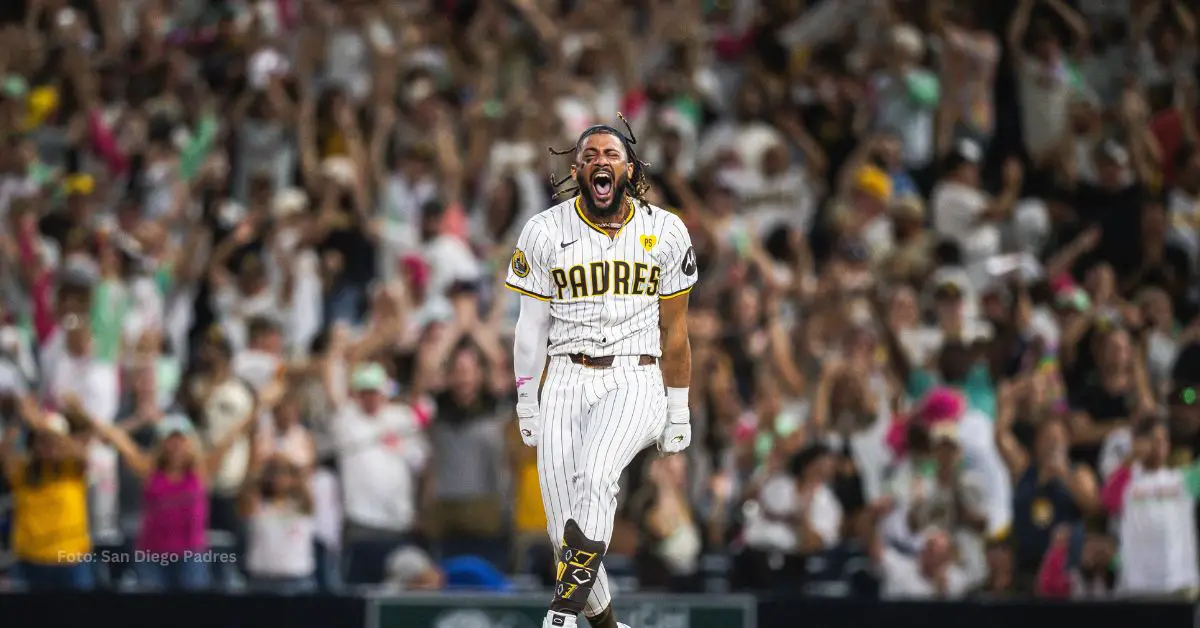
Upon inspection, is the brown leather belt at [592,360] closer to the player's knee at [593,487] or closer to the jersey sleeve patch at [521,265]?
the jersey sleeve patch at [521,265]

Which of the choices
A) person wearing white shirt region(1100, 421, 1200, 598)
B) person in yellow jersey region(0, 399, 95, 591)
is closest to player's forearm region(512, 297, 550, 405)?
person in yellow jersey region(0, 399, 95, 591)

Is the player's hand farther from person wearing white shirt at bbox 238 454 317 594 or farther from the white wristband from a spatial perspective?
person wearing white shirt at bbox 238 454 317 594

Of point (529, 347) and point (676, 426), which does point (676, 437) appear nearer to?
point (676, 426)

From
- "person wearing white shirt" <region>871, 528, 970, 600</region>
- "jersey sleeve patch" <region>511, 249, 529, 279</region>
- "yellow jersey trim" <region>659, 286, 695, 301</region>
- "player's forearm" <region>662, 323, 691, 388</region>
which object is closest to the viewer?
"jersey sleeve patch" <region>511, 249, 529, 279</region>

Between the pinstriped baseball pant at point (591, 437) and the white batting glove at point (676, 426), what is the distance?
199mm

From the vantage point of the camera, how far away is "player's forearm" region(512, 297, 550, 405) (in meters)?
9.66

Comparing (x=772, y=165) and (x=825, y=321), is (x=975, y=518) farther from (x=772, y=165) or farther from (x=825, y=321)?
(x=772, y=165)

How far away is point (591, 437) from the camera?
31.2ft

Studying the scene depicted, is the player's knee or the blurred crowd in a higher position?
the blurred crowd

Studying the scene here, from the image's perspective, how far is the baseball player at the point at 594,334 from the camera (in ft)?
31.1

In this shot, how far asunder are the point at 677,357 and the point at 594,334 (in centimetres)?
61

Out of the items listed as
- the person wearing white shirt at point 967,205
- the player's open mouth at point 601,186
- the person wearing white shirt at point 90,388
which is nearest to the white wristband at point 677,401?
the player's open mouth at point 601,186

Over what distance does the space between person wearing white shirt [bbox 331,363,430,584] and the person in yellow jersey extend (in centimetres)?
193

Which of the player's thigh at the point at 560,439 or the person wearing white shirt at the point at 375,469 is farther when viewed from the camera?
the person wearing white shirt at the point at 375,469
